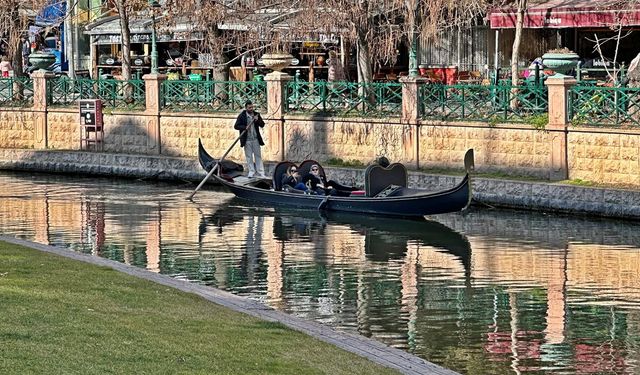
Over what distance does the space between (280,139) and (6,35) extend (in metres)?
15.0

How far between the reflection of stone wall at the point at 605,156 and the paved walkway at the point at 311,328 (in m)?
13.1

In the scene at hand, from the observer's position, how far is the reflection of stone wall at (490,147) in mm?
31594

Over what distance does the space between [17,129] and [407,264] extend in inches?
858

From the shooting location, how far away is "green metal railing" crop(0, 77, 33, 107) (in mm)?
43375

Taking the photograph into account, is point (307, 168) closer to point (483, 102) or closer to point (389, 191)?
point (389, 191)

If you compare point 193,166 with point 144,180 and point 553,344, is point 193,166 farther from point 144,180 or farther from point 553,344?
point 553,344

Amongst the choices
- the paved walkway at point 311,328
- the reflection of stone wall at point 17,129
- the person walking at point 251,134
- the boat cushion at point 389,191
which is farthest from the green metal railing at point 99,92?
the paved walkway at point 311,328

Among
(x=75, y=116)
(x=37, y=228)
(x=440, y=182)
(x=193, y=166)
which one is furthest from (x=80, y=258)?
(x=75, y=116)

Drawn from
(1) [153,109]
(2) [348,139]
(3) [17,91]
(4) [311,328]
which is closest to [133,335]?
(4) [311,328]

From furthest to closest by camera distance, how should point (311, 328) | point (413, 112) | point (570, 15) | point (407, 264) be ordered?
point (570, 15) < point (413, 112) < point (407, 264) < point (311, 328)

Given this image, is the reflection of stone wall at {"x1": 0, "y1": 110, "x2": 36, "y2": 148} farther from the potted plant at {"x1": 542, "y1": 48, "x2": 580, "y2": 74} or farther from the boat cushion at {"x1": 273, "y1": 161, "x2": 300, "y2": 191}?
the potted plant at {"x1": 542, "y1": 48, "x2": 580, "y2": 74}

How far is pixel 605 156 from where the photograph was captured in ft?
98.4

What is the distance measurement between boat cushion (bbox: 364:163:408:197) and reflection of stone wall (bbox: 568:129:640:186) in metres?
3.66

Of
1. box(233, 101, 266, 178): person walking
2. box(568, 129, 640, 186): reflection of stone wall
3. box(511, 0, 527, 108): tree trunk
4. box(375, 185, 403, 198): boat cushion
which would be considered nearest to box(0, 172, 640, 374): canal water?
box(375, 185, 403, 198): boat cushion
